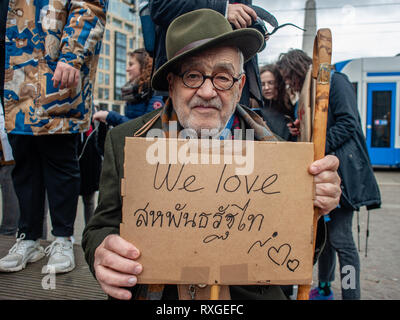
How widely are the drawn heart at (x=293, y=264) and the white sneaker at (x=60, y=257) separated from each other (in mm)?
1544

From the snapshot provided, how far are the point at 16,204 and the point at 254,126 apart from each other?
2.40 m

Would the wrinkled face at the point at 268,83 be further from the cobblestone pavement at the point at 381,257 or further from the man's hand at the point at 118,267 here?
the man's hand at the point at 118,267

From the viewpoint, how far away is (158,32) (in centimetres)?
194

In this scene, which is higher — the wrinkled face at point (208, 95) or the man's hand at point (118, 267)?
the wrinkled face at point (208, 95)

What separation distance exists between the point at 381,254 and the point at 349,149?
189cm

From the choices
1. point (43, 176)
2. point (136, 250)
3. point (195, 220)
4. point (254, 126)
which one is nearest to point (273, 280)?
point (195, 220)

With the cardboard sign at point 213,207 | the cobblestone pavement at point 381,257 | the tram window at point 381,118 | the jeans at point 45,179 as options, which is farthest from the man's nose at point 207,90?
the tram window at point 381,118

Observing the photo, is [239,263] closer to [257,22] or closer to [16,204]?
[257,22]

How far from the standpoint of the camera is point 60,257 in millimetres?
2131

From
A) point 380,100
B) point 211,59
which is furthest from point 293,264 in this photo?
point 380,100

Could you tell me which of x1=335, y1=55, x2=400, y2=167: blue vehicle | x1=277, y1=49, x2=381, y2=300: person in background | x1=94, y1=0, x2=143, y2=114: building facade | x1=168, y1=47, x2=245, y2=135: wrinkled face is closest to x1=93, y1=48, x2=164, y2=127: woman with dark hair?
x1=277, y1=49, x2=381, y2=300: person in background

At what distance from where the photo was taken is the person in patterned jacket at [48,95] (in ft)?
6.72
